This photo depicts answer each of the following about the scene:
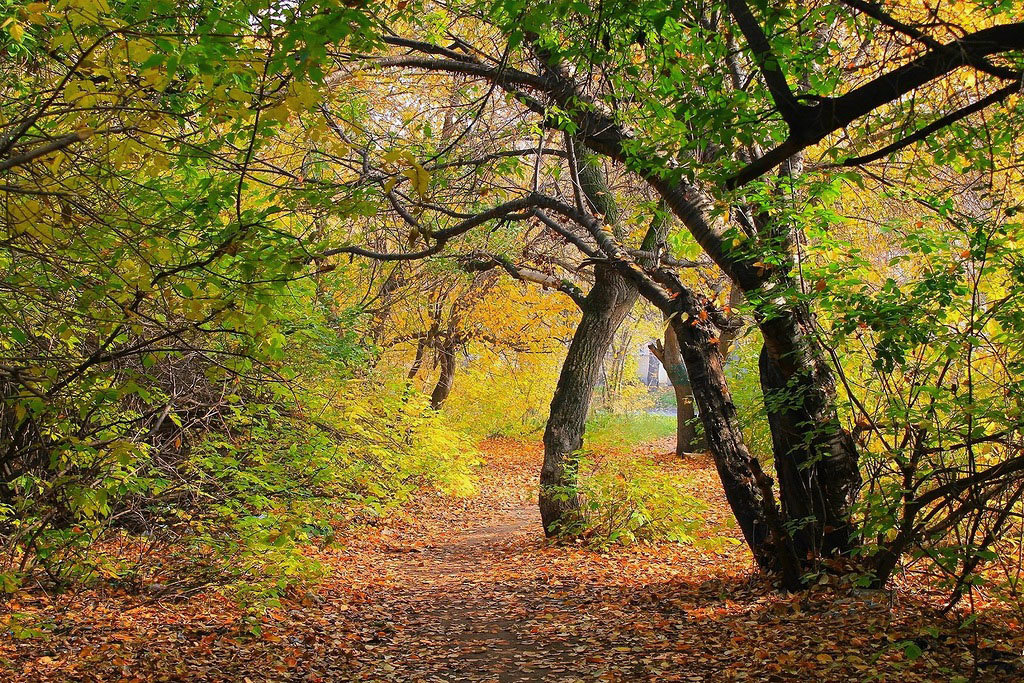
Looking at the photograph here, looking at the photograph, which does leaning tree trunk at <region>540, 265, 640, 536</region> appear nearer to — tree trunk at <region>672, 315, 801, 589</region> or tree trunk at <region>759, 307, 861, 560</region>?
tree trunk at <region>672, 315, 801, 589</region>

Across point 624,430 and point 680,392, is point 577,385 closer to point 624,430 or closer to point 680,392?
point 680,392

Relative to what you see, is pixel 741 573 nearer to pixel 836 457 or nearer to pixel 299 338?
pixel 836 457

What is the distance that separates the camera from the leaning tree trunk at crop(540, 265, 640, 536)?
10336 mm

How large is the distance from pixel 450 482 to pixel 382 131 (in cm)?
584

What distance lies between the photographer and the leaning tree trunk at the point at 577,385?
407 inches

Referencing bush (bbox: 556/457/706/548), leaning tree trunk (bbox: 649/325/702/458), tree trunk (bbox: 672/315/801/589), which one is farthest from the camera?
leaning tree trunk (bbox: 649/325/702/458)

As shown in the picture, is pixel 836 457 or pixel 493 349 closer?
pixel 836 457

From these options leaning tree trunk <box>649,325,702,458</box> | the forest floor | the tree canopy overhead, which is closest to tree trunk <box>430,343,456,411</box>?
leaning tree trunk <box>649,325,702,458</box>

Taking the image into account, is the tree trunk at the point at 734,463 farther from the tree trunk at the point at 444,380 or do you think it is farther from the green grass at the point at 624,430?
the tree trunk at the point at 444,380

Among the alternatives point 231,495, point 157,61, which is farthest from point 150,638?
point 157,61

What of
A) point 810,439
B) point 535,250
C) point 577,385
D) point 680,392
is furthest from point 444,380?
point 810,439

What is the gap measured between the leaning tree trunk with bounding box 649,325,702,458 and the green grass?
146 centimetres

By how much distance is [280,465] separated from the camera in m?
8.02

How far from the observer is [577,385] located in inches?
414
